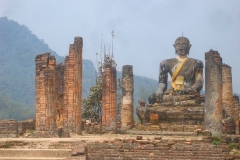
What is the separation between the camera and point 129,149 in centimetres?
1143

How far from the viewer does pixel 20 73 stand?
101m

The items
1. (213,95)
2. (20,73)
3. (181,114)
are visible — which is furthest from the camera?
(20,73)

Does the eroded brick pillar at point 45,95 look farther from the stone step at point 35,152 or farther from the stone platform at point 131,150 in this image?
the stone step at point 35,152

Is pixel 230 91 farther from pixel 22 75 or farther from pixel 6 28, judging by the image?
pixel 6 28

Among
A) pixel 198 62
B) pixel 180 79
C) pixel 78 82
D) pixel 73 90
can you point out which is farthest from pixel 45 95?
pixel 198 62

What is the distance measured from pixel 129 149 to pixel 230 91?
981 cm

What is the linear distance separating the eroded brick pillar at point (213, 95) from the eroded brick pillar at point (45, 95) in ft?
16.7

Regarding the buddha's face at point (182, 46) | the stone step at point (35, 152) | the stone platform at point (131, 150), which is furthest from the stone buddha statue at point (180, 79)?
the stone step at point (35, 152)

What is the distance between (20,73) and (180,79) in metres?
84.2

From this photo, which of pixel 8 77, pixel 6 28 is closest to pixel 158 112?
pixel 8 77

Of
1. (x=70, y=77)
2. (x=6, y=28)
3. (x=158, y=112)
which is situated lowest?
(x=158, y=112)

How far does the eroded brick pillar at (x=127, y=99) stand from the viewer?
763 inches

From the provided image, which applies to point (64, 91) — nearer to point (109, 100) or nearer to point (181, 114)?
point (109, 100)

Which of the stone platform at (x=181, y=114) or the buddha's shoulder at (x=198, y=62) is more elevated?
the buddha's shoulder at (x=198, y=62)
